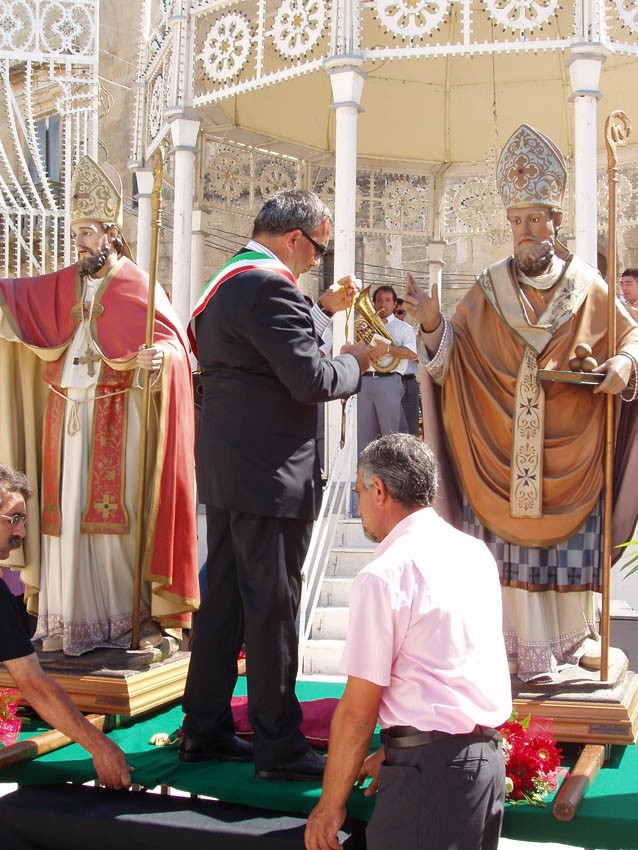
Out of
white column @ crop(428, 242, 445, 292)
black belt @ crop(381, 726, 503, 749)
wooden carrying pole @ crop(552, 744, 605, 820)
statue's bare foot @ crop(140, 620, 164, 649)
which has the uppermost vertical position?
white column @ crop(428, 242, 445, 292)

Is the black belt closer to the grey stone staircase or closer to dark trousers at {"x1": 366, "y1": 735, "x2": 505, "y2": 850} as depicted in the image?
dark trousers at {"x1": 366, "y1": 735, "x2": 505, "y2": 850}

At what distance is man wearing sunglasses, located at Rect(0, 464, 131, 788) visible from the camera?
3.44m

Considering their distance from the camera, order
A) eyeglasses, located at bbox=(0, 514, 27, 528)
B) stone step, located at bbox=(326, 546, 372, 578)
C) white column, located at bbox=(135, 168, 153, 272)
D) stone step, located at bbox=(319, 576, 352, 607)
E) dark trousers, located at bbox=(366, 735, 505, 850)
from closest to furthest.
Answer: dark trousers, located at bbox=(366, 735, 505, 850) < eyeglasses, located at bbox=(0, 514, 27, 528) < stone step, located at bbox=(319, 576, 352, 607) < stone step, located at bbox=(326, 546, 372, 578) < white column, located at bbox=(135, 168, 153, 272)

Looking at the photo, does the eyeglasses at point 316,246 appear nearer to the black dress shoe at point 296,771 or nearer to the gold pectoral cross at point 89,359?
the gold pectoral cross at point 89,359

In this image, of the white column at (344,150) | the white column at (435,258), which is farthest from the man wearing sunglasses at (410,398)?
the white column at (435,258)

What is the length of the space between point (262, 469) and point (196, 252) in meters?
7.83

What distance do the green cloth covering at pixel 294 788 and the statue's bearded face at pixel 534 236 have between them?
1.94 meters

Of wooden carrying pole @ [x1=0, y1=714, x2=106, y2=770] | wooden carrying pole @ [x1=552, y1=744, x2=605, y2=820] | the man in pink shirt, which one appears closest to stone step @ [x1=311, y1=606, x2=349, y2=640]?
wooden carrying pole @ [x1=0, y1=714, x2=106, y2=770]

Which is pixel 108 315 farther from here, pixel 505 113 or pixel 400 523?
pixel 505 113

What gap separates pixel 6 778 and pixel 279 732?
101cm

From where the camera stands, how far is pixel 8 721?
3.99 m

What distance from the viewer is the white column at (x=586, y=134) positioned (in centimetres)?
765

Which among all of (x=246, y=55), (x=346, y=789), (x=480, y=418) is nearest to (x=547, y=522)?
(x=480, y=418)

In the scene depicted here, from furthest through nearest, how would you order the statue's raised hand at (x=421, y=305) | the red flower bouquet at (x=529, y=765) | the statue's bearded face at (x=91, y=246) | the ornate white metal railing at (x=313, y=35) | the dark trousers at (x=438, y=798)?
the ornate white metal railing at (x=313, y=35), the statue's bearded face at (x=91, y=246), the statue's raised hand at (x=421, y=305), the red flower bouquet at (x=529, y=765), the dark trousers at (x=438, y=798)
